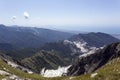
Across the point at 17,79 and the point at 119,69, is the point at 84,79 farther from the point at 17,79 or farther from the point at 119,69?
the point at 17,79

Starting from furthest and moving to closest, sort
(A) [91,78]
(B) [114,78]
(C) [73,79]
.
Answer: (C) [73,79]
(A) [91,78]
(B) [114,78]

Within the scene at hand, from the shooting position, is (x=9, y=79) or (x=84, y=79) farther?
(x=84, y=79)

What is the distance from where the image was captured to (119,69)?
11012 centimetres

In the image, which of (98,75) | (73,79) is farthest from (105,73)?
(73,79)

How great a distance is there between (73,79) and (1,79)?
34029 millimetres

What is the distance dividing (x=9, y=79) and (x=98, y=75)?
3661cm

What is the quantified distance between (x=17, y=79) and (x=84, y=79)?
29232mm

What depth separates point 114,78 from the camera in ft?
323

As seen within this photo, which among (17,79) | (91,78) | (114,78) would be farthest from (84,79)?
(17,79)

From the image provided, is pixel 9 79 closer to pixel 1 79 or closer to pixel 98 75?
pixel 1 79

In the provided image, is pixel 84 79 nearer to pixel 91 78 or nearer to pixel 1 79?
pixel 91 78

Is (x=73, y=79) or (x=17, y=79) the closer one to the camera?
(x=17, y=79)

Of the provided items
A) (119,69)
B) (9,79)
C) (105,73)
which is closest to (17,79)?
(9,79)

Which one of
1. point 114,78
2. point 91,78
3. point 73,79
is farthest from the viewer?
point 73,79
